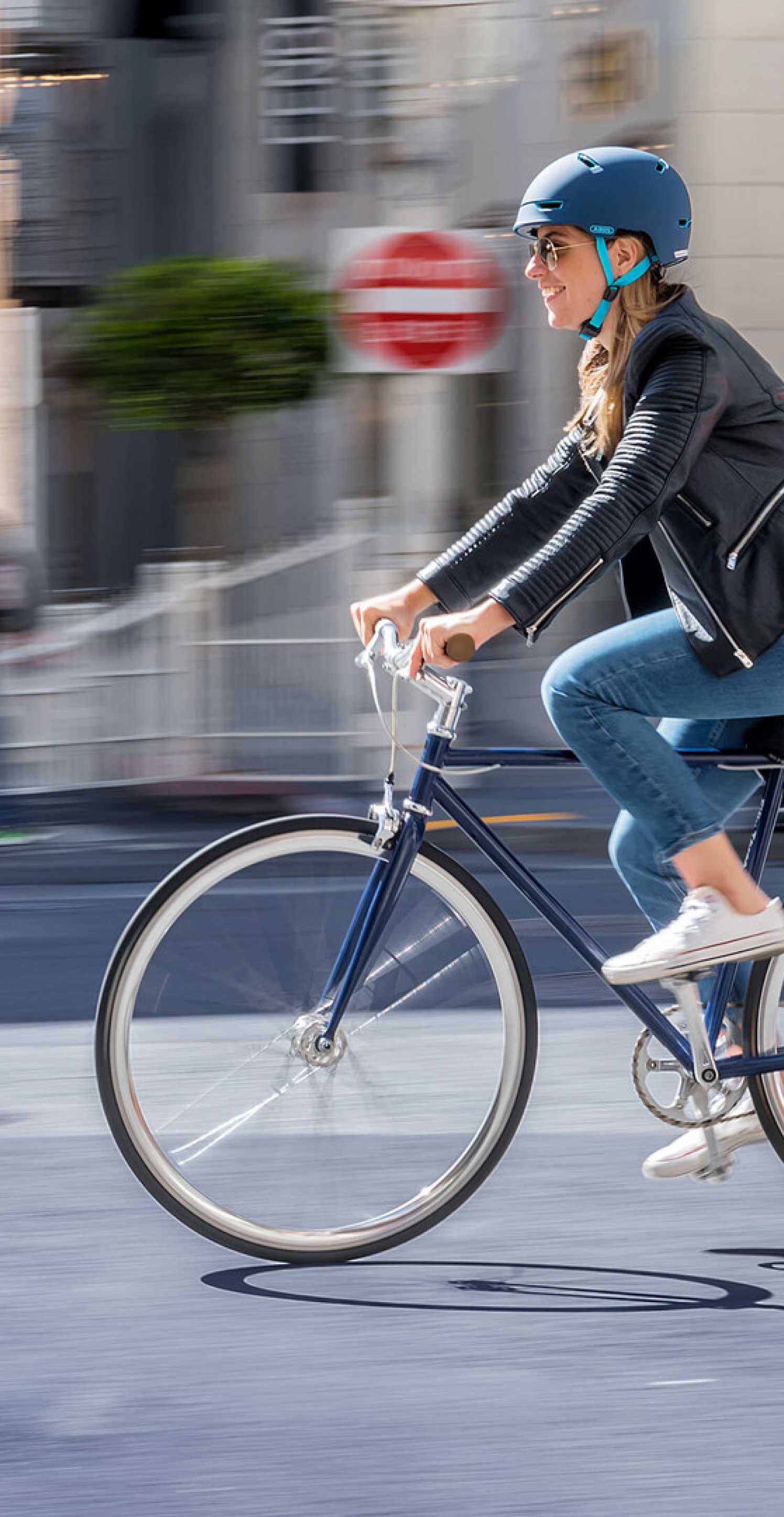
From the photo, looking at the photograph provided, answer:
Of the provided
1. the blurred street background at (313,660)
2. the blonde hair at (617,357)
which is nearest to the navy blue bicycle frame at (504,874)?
the blurred street background at (313,660)

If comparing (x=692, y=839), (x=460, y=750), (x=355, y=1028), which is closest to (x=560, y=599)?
(x=460, y=750)

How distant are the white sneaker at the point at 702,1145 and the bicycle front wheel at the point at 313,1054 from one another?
0.29 meters

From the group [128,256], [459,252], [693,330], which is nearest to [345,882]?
[693,330]

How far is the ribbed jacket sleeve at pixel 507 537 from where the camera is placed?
3.71 meters

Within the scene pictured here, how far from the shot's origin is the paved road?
2.87m

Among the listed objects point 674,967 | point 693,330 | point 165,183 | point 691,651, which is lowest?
point 674,967

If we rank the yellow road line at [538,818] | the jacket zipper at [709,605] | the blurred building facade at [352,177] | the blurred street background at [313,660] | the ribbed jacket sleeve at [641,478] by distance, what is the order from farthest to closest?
1. the blurred building facade at [352,177]
2. the yellow road line at [538,818]
3. the jacket zipper at [709,605]
4. the ribbed jacket sleeve at [641,478]
5. the blurred street background at [313,660]

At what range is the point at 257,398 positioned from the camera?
44.4ft

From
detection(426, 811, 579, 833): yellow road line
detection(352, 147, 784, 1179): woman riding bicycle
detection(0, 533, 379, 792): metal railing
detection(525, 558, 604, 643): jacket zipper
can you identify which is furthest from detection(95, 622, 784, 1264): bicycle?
detection(0, 533, 379, 792): metal railing

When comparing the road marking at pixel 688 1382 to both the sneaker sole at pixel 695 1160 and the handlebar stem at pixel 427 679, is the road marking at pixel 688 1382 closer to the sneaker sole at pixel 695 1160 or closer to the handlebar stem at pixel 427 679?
the sneaker sole at pixel 695 1160

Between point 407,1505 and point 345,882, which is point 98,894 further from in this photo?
point 407,1505

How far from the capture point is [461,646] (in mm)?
3377

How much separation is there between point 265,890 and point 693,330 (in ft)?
3.75

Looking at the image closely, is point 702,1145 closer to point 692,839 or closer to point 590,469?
point 692,839
